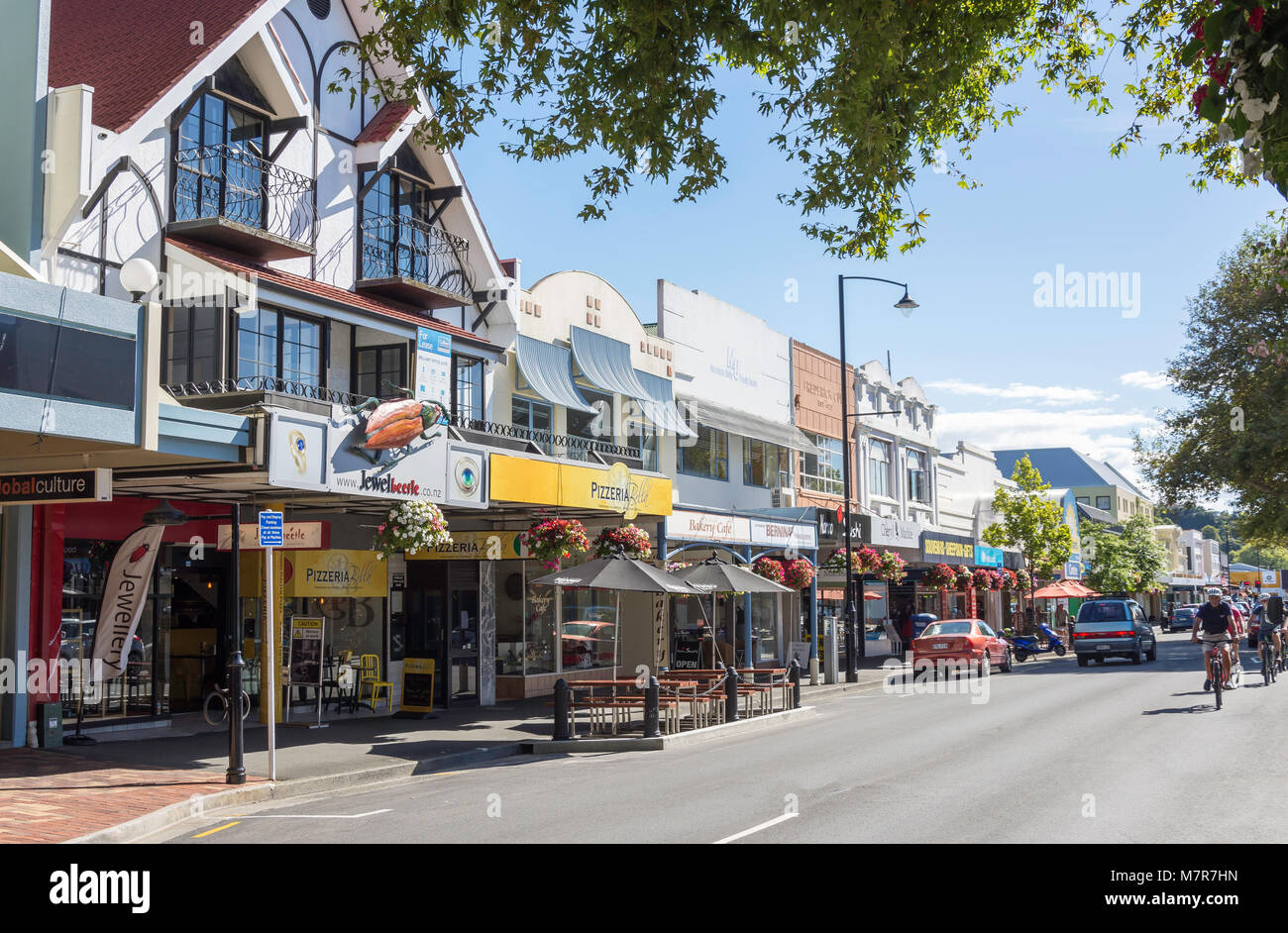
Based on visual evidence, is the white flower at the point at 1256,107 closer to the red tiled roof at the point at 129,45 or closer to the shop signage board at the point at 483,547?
the red tiled roof at the point at 129,45

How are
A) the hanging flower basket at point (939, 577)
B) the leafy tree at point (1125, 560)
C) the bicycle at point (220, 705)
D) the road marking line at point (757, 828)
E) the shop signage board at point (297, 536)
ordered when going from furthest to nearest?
the leafy tree at point (1125, 560)
the hanging flower basket at point (939, 577)
the bicycle at point (220, 705)
the shop signage board at point (297, 536)
the road marking line at point (757, 828)

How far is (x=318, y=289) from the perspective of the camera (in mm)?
18250

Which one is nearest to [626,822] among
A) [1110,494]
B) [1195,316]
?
[1195,316]

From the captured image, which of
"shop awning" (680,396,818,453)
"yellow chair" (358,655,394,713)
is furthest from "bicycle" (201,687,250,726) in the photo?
"shop awning" (680,396,818,453)

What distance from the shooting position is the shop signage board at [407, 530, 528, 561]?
20.2 metres

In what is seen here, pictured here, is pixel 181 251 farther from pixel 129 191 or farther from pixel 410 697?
pixel 410 697

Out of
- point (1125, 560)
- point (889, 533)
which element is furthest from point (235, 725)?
point (1125, 560)

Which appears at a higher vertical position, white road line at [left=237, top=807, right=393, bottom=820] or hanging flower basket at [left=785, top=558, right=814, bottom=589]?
hanging flower basket at [left=785, top=558, right=814, bottom=589]

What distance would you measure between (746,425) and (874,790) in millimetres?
21851

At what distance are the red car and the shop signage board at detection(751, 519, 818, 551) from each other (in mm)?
3716

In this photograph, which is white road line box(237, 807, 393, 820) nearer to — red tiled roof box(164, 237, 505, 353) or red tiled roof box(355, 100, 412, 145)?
red tiled roof box(164, 237, 505, 353)

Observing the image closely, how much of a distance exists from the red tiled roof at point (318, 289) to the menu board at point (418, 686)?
5837 millimetres

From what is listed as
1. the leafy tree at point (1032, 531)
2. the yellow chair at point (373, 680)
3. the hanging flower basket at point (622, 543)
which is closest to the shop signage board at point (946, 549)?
the leafy tree at point (1032, 531)

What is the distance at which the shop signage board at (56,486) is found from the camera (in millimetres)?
12531
